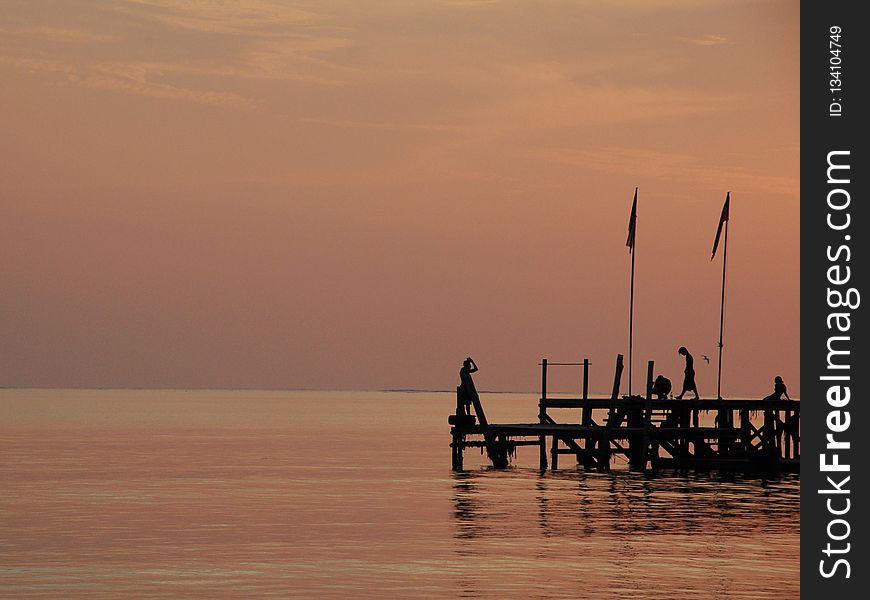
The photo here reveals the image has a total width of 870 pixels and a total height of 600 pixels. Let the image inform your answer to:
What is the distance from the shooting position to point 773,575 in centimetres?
2661

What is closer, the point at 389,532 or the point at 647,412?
the point at 389,532

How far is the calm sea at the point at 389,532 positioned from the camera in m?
25.8

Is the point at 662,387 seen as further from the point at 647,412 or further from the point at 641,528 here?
the point at 641,528

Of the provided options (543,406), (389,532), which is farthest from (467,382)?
(389,532)

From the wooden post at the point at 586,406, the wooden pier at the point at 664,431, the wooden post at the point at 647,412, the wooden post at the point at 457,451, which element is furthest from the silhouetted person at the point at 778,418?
the wooden post at the point at 457,451

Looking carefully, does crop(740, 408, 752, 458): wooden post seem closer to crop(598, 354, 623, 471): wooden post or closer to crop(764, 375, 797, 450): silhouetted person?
crop(764, 375, 797, 450): silhouetted person

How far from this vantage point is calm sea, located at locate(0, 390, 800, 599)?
25.8 metres

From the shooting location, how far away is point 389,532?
34.8 metres

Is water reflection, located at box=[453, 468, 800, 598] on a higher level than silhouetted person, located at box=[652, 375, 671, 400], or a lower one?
lower

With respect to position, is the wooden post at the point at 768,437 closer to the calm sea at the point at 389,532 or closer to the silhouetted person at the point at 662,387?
the calm sea at the point at 389,532

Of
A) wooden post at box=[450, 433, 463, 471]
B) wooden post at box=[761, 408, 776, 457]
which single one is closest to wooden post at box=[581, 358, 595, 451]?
wooden post at box=[450, 433, 463, 471]

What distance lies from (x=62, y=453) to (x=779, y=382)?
39.1 metres

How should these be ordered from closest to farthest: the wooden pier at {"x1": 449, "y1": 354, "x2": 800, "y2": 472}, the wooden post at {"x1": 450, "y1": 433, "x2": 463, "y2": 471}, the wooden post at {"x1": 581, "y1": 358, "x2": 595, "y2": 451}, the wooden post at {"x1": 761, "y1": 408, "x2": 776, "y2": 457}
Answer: the wooden post at {"x1": 761, "y1": 408, "x2": 776, "y2": 457}
the wooden pier at {"x1": 449, "y1": 354, "x2": 800, "y2": 472}
the wooden post at {"x1": 581, "y1": 358, "x2": 595, "y2": 451}
the wooden post at {"x1": 450, "y1": 433, "x2": 463, "y2": 471}
